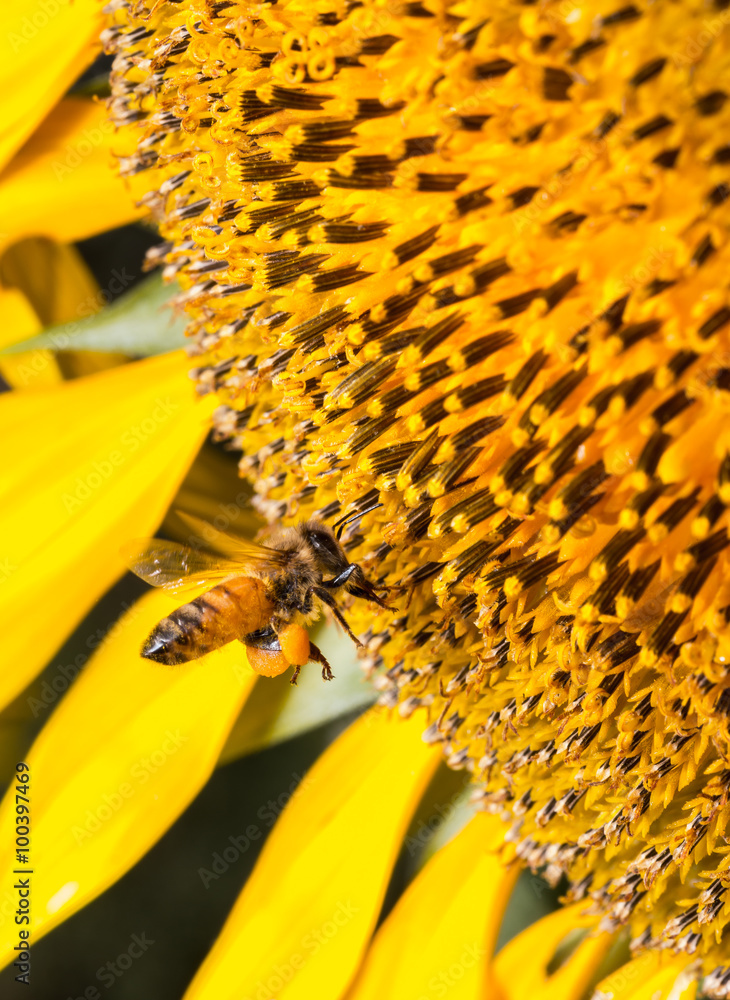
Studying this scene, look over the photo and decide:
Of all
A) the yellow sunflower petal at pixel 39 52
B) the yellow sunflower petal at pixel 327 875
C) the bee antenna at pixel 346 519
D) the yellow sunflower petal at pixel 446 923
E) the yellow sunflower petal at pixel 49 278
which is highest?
the yellow sunflower petal at pixel 39 52

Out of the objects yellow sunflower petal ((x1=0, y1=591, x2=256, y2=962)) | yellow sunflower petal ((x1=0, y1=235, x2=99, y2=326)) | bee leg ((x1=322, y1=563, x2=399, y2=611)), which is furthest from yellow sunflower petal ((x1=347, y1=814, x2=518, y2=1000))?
yellow sunflower petal ((x1=0, y1=235, x2=99, y2=326))

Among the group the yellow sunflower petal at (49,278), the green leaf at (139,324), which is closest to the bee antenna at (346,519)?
the green leaf at (139,324)

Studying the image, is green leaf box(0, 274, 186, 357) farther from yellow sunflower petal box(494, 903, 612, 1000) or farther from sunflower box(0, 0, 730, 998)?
yellow sunflower petal box(494, 903, 612, 1000)

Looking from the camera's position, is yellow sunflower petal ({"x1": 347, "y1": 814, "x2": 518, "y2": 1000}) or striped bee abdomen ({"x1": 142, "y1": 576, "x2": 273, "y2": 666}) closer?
striped bee abdomen ({"x1": 142, "y1": 576, "x2": 273, "y2": 666})

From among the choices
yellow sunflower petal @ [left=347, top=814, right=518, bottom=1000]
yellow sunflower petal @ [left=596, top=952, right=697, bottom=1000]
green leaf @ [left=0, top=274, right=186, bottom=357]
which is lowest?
yellow sunflower petal @ [left=596, top=952, right=697, bottom=1000]

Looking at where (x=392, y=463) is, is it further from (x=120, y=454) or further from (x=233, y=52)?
(x=120, y=454)

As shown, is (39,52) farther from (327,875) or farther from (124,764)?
(327,875)

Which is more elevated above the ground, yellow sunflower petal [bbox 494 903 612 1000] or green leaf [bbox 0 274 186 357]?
green leaf [bbox 0 274 186 357]

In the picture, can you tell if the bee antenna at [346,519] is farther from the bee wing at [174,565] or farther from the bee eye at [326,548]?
the bee wing at [174,565]
